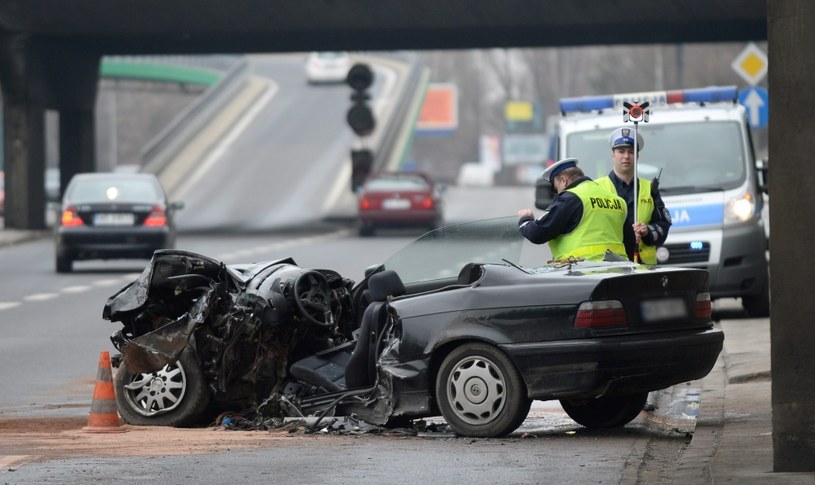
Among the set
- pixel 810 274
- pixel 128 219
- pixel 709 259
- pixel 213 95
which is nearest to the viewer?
pixel 810 274

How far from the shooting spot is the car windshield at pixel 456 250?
34.7 feet

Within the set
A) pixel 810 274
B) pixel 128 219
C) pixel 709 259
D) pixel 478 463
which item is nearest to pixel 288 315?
pixel 478 463

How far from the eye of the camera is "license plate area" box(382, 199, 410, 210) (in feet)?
131

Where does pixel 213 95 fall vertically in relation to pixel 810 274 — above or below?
above

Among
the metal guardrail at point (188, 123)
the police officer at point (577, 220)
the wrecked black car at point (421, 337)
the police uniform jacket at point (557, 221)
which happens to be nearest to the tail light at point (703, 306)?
the wrecked black car at point (421, 337)

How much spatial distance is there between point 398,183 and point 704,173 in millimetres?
22369

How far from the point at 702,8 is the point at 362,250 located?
752 centimetres

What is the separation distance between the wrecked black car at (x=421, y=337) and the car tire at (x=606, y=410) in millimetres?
11

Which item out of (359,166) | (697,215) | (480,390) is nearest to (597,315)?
(480,390)

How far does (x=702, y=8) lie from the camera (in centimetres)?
3353

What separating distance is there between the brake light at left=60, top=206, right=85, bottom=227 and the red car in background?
41.7ft

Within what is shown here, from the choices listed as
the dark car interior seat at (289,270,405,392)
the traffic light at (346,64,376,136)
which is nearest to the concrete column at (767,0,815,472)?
the dark car interior seat at (289,270,405,392)

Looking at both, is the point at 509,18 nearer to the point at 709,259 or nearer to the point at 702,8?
the point at 702,8

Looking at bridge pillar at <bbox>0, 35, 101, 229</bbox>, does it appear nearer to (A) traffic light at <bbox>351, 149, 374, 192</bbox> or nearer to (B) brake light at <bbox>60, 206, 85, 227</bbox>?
(A) traffic light at <bbox>351, 149, 374, 192</bbox>
